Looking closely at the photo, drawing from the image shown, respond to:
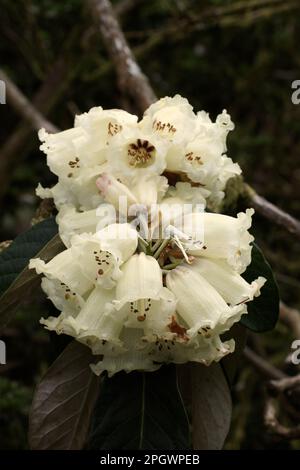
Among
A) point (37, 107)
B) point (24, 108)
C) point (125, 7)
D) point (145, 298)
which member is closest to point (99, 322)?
point (145, 298)

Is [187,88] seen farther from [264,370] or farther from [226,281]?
[226,281]

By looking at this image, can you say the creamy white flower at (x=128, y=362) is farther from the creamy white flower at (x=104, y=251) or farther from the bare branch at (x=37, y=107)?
the bare branch at (x=37, y=107)

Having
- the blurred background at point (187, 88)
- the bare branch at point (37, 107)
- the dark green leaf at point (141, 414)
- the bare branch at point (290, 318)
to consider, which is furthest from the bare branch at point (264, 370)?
the bare branch at point (37, 107)

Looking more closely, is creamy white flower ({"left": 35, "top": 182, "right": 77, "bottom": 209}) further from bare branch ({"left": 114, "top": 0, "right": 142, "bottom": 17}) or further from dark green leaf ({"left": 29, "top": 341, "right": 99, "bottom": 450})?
bare branch ({"left": 114, "top": 0, "right": 142, "bottom": 17})

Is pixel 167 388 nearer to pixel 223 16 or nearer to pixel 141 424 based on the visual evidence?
pixel 141 424

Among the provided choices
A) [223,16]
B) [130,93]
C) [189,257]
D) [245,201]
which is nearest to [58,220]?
[189,257]

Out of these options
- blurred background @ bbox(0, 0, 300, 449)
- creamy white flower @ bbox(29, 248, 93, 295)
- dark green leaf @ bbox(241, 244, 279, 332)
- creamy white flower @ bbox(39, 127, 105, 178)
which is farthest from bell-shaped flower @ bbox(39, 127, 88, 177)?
blurred background @ bbox(0, 0, 300, 449)
